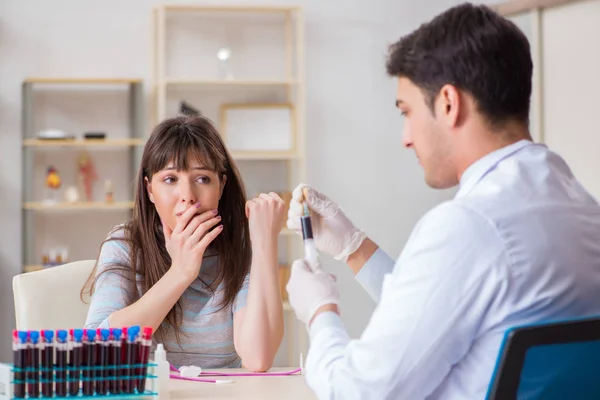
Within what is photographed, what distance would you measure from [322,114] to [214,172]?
2801mm

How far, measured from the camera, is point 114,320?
6.14ft

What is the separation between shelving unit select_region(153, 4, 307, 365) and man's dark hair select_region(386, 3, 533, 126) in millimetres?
3235

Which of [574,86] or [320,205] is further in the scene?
Result: [574,86]

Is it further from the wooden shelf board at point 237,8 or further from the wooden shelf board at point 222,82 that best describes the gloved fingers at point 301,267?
the wooden shelf board at point 237,8

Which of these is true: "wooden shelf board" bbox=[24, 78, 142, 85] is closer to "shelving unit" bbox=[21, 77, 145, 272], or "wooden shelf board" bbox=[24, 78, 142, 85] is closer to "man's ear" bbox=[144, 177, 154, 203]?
"shelving unit" bbox=[21, 77, 145, 272]

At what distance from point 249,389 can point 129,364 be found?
0.34 m

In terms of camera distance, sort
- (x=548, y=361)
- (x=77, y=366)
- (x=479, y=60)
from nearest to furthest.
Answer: (x=548, y=361) < (x=479, y=60) < (x=77, y=366)

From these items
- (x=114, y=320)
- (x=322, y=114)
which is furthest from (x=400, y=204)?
(x=114, y=320)

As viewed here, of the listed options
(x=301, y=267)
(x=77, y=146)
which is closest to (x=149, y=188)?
(x=301, y=267)

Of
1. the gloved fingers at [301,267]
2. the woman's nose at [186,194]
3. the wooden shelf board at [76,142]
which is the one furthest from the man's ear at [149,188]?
the wooden shelf board at [76,142]

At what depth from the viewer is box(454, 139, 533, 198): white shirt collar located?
1.26 meters

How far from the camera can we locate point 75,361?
4.35ft

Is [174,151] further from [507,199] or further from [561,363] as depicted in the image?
[561,363]

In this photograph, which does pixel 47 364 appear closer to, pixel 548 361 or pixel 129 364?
pixel 129 364
